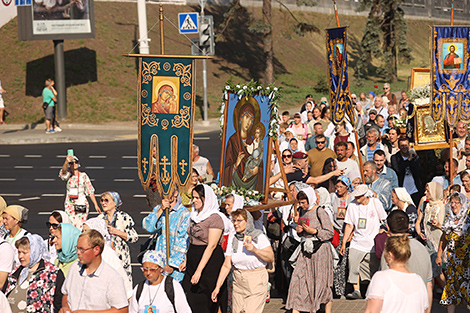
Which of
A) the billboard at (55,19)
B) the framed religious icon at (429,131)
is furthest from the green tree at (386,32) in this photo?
the framed religious icon at (429,131)

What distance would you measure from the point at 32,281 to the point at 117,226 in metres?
2.17

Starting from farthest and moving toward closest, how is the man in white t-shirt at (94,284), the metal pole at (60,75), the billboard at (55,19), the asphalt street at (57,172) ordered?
the metal pole at (60,75), the billboard at (55,19), the asphalt street at (57,172), the man in white t-shirt at (94,284)

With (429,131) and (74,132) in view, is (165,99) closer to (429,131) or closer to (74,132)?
(429,131)

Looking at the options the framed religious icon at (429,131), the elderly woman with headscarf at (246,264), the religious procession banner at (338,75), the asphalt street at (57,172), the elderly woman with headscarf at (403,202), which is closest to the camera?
the elderly woman with headscarf at (246,264)

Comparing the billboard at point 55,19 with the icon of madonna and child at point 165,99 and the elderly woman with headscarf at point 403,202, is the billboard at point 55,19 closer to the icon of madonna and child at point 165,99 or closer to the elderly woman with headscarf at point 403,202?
the icon of madonna and child at point 165,99

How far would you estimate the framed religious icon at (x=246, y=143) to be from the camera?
10812 millimetres

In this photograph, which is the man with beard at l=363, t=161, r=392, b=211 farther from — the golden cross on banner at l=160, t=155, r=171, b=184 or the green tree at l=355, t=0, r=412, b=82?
the green tree at l=355, t=0, r=412, b=82

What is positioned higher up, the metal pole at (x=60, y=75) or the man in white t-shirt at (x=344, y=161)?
the metal pole at (x=60, y=75)

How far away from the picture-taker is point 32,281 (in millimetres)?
7621

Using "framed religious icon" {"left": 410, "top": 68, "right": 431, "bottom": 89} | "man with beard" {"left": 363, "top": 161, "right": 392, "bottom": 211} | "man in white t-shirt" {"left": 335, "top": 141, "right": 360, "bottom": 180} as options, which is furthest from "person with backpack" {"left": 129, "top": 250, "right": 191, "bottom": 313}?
"framed religious icon" {"left": 410, "top": 68, "right": 431, "bottom": 89}

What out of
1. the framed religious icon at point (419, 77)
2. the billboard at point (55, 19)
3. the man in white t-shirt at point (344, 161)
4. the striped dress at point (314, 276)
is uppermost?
the billboard at point (55, 19)

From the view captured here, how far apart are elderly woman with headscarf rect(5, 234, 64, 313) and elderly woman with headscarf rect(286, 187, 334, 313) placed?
3563 millimetres

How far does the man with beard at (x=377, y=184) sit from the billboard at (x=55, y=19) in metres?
23.0

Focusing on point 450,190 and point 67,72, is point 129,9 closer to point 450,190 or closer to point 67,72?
point 67,72
